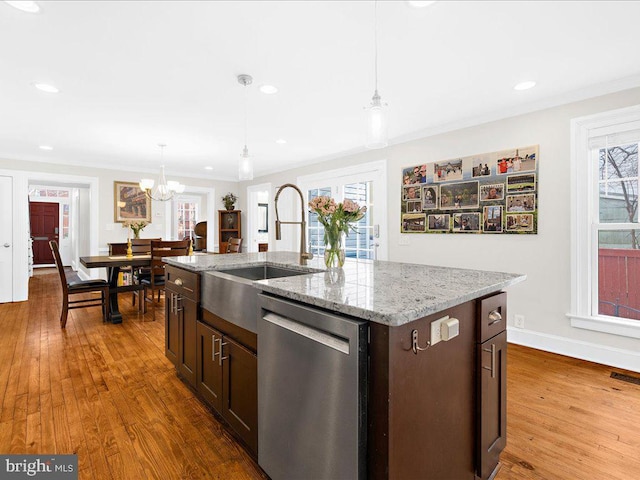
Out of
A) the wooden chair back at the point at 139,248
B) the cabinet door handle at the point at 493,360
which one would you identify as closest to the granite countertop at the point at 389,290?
the cabinet door handle at the point at 493,360

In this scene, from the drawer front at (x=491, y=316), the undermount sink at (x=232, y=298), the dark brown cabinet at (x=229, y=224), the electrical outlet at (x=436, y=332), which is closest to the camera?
the electrical outlet at (x=436, y=332)

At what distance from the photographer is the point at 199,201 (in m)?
8.84

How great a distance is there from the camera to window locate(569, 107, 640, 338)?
2740mm

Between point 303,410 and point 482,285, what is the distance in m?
0.87

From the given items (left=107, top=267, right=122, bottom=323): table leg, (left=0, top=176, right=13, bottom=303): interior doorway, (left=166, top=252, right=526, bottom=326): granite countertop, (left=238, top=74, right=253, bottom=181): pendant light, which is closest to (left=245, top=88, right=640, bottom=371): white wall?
(left=166, top=252, right=526, bottom=326): granite countertop

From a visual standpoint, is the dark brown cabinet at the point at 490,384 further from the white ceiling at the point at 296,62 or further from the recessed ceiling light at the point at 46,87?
the recessed ceiling light at the point at 46,87

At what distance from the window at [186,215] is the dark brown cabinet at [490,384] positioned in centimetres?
812

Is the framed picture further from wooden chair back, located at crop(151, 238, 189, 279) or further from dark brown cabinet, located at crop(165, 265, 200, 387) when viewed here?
dark brown cabinet, located at crop(165, 265, 200, 387)

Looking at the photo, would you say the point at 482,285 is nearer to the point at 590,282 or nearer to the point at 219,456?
the point at 219,456

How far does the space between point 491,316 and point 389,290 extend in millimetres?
494

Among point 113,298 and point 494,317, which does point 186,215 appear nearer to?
point 113,298

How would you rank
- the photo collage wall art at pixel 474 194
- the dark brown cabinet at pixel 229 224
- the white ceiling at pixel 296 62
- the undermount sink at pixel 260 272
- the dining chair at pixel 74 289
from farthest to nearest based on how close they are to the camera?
the dark brown cabinet at pixel 229 224 < the dining chair at pixel 74 289 < the photo collage wall art at pixel 474 194 < the undermount sink at pixel 260 272 < the white ceiling at pixel 296 62

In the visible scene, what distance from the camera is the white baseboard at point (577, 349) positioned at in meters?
2.70

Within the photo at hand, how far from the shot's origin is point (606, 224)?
9.27ft
